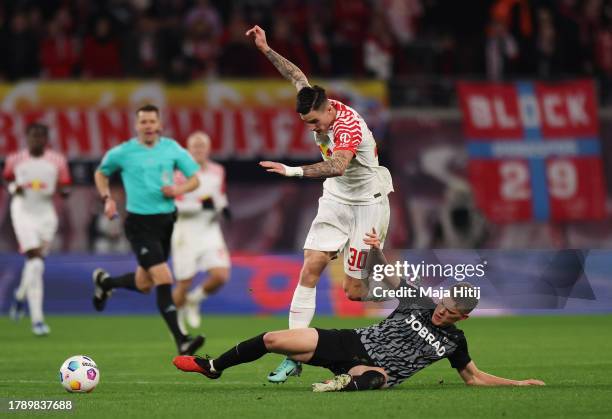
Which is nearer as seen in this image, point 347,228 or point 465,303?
point 465,303

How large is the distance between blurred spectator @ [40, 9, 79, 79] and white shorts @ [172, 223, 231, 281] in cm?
603

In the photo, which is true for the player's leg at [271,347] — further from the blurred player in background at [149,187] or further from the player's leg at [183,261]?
the player's leg at [183,261]

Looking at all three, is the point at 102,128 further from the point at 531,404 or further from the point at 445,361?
the point at 531,404

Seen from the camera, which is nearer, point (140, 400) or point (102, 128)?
point (140, 400)

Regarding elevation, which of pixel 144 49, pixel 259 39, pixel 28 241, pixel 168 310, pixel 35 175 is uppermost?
pixel 259 39

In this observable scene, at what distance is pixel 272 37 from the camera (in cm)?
2425

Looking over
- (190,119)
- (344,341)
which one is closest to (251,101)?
(190,119)

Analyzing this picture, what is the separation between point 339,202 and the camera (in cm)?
1230

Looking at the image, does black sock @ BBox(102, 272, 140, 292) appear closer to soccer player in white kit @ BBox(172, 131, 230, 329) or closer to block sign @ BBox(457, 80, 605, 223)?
soccer player in white kit @ BBox(172, 131, 230, 329)

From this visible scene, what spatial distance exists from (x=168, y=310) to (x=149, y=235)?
91 centimetres

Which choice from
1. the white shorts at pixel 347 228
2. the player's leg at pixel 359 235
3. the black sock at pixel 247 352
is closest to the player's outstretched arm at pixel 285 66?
the white shorts at pixel 347 228

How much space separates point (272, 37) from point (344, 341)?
1445 centimetres

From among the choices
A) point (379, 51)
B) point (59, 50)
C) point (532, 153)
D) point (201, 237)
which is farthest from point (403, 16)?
point (201, 237)

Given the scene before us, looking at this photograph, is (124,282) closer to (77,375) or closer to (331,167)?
(77,375)
